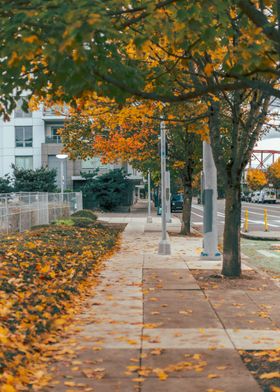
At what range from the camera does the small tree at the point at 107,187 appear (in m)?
54.9

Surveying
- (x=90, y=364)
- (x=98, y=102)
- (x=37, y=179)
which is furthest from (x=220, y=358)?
(x=37, y=179)

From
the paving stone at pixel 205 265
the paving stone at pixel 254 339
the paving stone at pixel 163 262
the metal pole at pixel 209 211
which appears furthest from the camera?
the metal pole at pixel 209 211

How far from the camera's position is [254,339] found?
7.53m

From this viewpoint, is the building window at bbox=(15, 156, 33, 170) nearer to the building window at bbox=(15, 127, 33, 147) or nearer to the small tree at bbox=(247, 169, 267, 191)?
the building window at bbox=(15, 127, 33, 147)

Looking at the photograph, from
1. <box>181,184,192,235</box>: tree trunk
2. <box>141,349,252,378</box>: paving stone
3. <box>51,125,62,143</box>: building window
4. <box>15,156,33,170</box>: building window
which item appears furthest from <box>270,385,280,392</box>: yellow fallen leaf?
<box>15,156,33,170</box>: building window

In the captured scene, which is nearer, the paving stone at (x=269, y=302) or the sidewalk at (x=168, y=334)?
the sidewalk at (x=168, y=334)

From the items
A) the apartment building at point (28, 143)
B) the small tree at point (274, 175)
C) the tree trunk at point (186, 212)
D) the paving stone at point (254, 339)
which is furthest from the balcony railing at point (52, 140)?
the small tree at point (274, 175)

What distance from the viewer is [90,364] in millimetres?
6359

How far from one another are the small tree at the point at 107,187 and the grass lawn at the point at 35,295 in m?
37.2

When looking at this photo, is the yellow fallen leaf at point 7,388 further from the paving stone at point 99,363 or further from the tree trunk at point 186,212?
the tree trunk at point 186,212

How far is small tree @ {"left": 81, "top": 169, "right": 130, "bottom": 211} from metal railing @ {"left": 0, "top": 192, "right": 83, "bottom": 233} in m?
22.1

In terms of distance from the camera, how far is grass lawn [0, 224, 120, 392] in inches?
242

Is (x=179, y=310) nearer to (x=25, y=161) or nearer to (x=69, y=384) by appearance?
(x=69, y=384)

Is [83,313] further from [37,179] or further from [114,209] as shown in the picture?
[114,209]
